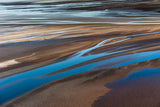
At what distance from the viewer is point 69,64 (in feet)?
3.30

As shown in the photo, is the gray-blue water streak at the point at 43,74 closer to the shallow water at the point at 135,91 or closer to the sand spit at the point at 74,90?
the sand spit at the point at 74,90

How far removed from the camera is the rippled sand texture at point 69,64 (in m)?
0.72

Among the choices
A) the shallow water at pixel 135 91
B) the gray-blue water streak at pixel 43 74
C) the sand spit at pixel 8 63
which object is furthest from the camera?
the sand spit at pixel 8 63

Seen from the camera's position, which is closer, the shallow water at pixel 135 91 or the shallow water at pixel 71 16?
the shallow water at pixel 135 91

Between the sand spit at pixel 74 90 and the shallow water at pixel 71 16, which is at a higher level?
the shallow water at pixel 71 16

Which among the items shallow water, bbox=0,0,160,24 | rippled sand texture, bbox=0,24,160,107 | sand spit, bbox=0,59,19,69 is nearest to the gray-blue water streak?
rippled sand texture, bbox=0,24,160,107

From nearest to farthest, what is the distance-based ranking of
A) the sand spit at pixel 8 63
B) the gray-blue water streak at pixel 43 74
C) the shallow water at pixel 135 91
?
1. the shallow water at pixel 135 91
2. the gray-blue water streak at pixel 43 74
3. the sand spit at pixel 8 63

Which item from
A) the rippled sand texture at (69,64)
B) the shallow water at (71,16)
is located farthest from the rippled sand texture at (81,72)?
the shallow water at (71,16)

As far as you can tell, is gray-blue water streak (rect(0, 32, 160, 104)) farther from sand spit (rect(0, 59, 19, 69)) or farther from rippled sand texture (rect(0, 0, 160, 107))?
sand spit (rect(0, 59, 19, 69))

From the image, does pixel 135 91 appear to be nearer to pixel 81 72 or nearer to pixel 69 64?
pixel 81 72

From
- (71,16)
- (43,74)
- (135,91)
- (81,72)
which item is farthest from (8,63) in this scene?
(71,16)

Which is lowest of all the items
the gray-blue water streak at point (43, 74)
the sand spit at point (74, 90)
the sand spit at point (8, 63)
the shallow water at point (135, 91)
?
the shallow water at point (135, 91)

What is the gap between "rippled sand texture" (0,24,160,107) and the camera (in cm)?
72

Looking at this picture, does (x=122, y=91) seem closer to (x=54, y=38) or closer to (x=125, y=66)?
(x=125, y=66)
